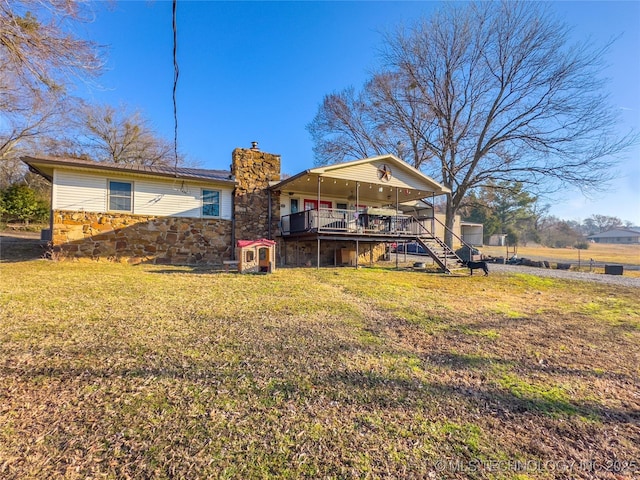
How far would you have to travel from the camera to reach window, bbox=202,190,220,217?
12266 millimetres

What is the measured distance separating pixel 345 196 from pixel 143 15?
38.3 feet

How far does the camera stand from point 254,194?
13156mm

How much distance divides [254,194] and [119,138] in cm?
1885

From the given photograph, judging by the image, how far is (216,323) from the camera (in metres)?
4.64

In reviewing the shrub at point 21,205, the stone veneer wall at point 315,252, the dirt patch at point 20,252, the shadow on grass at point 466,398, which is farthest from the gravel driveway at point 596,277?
the shrub at point 21,205

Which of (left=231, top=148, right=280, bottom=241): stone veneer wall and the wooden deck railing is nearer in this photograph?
the wooden deck railing

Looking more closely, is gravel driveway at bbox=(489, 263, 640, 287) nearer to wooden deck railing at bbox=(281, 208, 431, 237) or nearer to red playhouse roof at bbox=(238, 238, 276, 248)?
wooden deck railing at bbox=(281, 208, 431, 237)

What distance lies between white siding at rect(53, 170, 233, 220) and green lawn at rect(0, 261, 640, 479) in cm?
554

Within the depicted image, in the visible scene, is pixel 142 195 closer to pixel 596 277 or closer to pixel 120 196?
pixel 120 196

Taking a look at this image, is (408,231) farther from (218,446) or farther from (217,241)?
(218,446)

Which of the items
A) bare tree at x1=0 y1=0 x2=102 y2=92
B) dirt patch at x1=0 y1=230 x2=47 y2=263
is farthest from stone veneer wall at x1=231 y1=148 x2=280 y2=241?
bare tree at x1=0 y1=0 x2=102 y2=92

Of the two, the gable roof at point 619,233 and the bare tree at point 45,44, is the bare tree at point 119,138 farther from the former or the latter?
the gable roof at point 619,233

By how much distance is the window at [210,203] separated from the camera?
12.3 meters

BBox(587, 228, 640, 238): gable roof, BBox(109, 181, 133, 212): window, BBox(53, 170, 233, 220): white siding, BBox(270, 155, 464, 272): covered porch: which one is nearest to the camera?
BBox(53, 170, 233, 220): white siding
